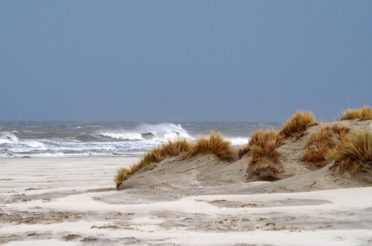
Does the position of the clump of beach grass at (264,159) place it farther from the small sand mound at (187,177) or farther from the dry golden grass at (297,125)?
the dry golden grass at (297,125)

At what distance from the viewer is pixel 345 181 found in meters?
8.70

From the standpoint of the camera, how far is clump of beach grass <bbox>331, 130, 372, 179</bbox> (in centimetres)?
880

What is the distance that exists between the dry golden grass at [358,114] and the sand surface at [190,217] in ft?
12.6

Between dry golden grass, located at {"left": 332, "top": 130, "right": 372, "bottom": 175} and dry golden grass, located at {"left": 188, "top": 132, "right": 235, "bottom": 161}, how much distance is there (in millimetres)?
2961

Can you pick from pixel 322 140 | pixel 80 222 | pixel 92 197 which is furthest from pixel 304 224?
pixel 322 140

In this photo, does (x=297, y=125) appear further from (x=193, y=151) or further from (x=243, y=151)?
(x=193, y=151)

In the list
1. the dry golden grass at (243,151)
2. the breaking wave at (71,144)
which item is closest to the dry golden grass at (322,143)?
the dry golden grass at (243,151)

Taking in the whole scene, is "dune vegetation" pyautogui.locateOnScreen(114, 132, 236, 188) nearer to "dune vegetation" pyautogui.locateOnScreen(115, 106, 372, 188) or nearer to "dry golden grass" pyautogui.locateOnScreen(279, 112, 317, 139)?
"dune vegetation" pyautogui.locateOnScreen(115, 106, 372, 188)

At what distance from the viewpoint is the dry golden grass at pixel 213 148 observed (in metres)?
11.6

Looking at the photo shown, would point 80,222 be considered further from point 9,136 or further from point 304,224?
point 9,136

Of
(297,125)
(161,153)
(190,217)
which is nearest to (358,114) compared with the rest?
(297,125)

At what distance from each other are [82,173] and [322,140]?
7.31 m

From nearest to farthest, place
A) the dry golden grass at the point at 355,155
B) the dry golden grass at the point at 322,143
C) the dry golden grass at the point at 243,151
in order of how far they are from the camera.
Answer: the dry golden grass at the point at 355,155 → the dry golden grass at the point at 322,143 → the dry golden grass at the point at 243,151

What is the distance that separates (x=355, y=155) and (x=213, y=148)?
11.4 feet
